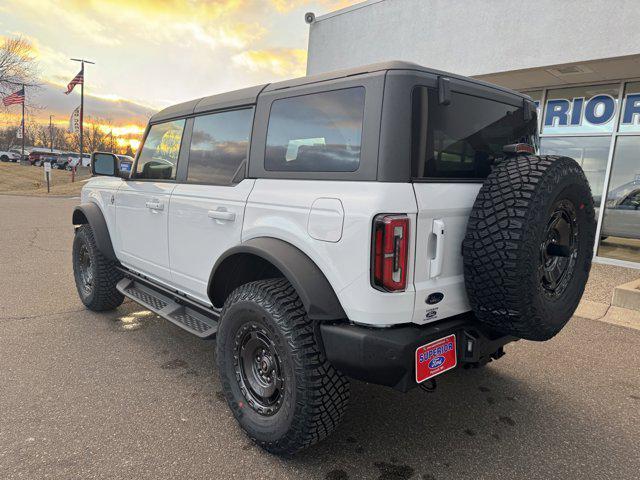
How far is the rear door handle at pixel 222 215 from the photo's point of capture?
267 cm

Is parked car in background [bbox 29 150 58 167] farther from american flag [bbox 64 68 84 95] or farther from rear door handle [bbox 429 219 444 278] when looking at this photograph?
rear door handle [bbox 429 219 444 278]

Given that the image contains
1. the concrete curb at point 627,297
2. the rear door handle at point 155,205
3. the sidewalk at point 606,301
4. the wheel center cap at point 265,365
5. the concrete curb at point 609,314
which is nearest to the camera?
the wheel center cap at point 265,365

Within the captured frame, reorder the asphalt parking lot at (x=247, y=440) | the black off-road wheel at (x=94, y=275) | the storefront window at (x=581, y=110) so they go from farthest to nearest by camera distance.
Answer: the storefront window at (x=581, y=110)
the black off-road wheel at (x=94, y=275)
the asphalt parking lot at (x=247, y=440)

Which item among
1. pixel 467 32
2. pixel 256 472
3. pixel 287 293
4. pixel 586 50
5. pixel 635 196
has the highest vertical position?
pixel 467 32

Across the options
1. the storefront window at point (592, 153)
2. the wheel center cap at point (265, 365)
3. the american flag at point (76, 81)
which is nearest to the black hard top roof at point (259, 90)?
the wheel center cap at point (265, 365)

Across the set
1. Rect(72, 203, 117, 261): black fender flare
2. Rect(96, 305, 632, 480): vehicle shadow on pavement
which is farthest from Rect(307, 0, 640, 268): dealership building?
Rect(72, 203, 117, 261): black fender flare

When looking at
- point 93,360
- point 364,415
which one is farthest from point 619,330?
point 93,360

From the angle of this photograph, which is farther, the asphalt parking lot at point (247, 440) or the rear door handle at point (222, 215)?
the rear door handle at point (222, 215)

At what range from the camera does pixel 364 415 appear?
2.78 meters

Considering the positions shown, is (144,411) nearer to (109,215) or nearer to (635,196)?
(109,215)

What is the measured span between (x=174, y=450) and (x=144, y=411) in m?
0.47

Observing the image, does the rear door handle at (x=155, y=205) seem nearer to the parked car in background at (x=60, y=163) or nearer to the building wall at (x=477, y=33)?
the building wall at (x=477, y=33)

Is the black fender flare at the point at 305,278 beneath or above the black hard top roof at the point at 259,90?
beneath

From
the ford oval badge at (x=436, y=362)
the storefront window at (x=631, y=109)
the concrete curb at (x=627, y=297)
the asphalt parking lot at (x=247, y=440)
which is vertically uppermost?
the storefront window at (x=631, y=109)
